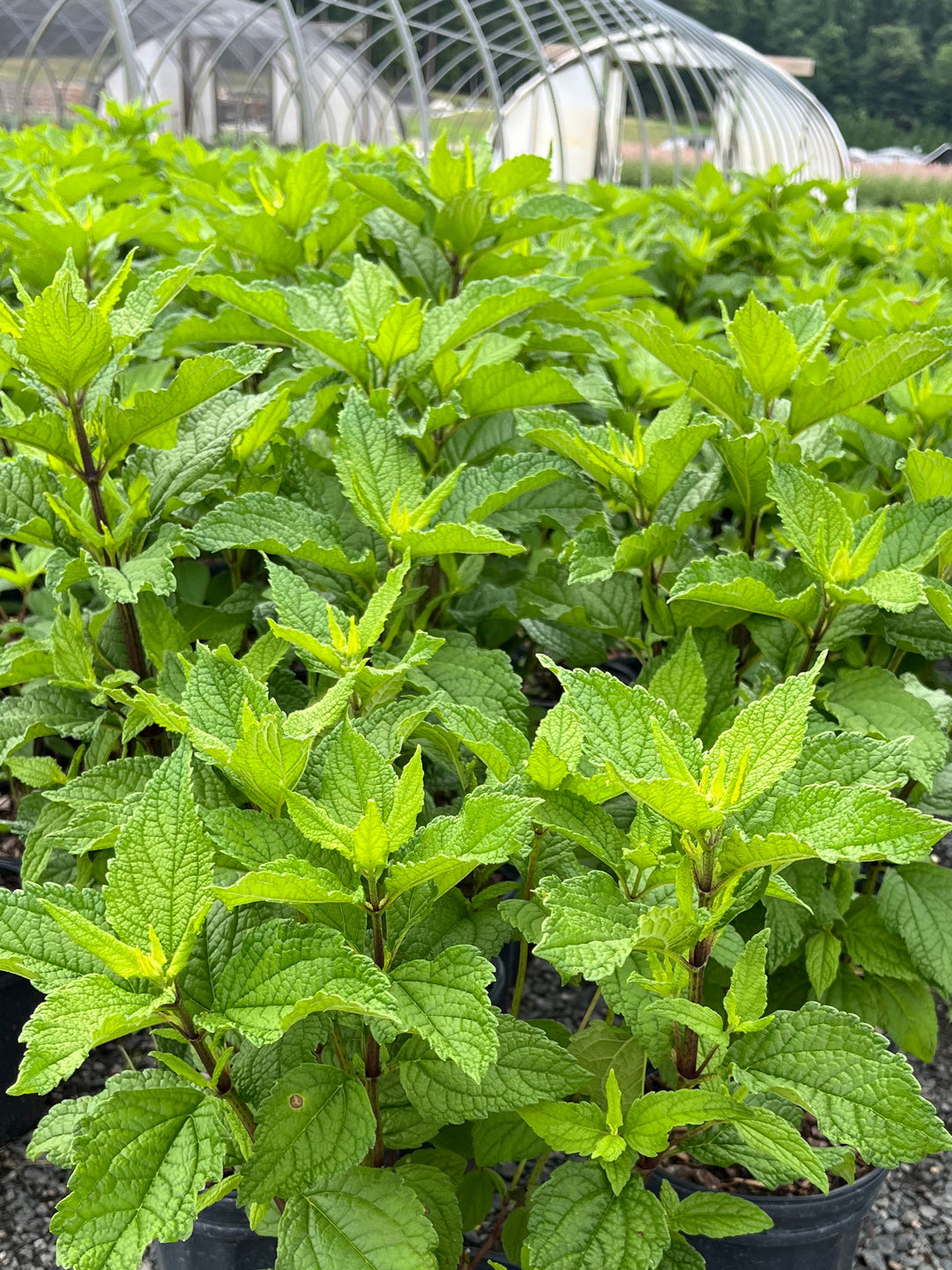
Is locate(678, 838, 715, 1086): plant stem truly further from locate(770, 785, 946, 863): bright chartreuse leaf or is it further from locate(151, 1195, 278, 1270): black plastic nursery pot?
locate(151, 1195, 278, 1270): black plastic nursery pot

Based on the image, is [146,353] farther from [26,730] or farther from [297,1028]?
[297,1028]

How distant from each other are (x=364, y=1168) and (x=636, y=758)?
55 cm

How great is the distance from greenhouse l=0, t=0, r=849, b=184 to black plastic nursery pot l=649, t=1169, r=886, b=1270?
1497 centimetres

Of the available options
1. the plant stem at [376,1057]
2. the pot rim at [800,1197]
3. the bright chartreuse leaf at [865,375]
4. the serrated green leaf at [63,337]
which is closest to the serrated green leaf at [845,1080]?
the plant stem at [376,1057]

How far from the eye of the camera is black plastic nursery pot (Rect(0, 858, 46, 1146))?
2119 mm

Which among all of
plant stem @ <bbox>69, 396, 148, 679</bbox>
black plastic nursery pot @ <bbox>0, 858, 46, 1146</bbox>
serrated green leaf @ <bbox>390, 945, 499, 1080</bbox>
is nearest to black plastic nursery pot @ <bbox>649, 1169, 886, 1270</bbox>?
→ serrated green leaf @ <bbox>390, 945, 499, 1080</bbox>

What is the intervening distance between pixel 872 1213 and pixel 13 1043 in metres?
1.78

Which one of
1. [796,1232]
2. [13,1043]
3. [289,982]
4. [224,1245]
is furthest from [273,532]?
[13,1043]

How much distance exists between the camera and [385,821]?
107 centimetres

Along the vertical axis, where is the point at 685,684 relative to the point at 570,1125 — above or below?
above

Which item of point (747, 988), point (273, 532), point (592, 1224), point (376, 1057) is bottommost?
A: point (592, 1224)

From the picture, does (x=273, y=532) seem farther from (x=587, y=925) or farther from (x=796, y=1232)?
(x=796, y=1232)

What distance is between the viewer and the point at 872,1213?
2.21m

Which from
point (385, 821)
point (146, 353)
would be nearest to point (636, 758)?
point (385, 821)
